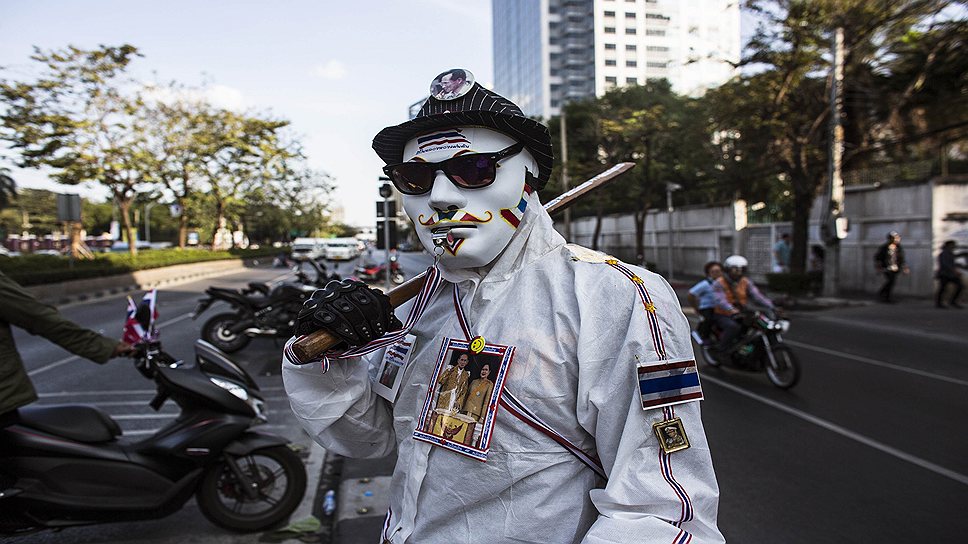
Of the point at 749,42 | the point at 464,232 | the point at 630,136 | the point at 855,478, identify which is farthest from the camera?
Result: the point at 630,136

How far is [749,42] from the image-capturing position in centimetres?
1570

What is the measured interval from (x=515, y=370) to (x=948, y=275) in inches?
585

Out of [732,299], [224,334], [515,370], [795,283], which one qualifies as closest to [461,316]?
[515,370]

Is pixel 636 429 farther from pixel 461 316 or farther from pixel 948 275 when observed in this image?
pixel 948 275

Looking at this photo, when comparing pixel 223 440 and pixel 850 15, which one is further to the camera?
pixel 850 15

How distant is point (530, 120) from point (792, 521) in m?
3.24

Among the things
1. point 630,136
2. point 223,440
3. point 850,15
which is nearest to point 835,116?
point 850,15

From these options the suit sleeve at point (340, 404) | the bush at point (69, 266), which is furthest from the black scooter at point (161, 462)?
the bush at point (69, 266)

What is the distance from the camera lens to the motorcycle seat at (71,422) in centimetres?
317

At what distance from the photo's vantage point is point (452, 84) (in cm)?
148

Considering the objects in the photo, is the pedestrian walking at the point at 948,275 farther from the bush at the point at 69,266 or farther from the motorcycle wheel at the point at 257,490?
the bush at the point at 69,266

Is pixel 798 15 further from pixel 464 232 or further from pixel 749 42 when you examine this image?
pixel 464 232

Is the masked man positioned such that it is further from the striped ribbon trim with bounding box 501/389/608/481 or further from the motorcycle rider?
the motorcycle rider

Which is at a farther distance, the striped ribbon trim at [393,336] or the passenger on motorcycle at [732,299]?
the passenger on motorcycle at [732,299]
